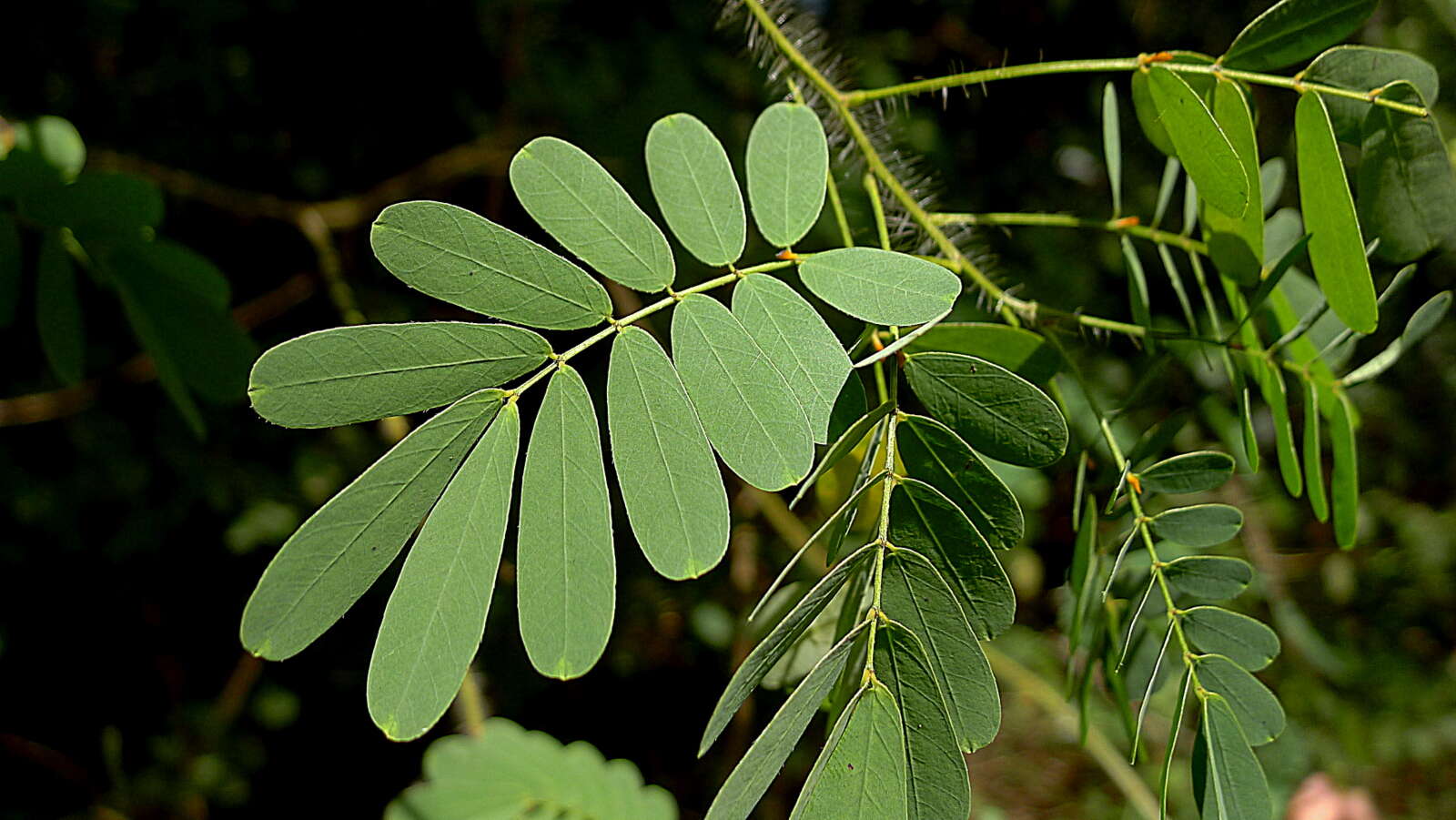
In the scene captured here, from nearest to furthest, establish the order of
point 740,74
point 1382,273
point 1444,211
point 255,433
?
point 1444,211
point 1382,273
point 255,433
point 740,74

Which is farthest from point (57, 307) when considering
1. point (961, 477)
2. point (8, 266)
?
point (961, 477)

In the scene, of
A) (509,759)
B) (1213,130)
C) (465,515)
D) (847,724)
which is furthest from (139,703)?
(1213,130)

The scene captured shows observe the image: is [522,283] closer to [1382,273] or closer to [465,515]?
[465,515]

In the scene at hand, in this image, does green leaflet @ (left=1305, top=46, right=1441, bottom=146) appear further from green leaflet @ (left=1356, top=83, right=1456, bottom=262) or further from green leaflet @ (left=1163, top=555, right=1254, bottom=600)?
green leaflet @ (left=1163, top=555, right=1254, bottom=600)

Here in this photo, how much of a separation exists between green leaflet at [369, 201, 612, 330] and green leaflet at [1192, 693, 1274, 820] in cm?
39

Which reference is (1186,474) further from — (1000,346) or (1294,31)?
(1294,31)

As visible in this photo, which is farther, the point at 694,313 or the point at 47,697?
the point at 47,697

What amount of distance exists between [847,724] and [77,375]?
665 millimetres

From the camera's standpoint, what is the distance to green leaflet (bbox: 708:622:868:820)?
0.46 m

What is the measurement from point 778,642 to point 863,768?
7cm

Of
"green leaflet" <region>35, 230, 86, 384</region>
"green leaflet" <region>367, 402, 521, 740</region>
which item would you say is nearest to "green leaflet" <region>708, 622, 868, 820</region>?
"green leaflet" <region>367, 402, 521, 740</region>

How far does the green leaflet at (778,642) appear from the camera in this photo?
1.53ft

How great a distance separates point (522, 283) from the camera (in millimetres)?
500

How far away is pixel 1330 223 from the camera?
526 mm
